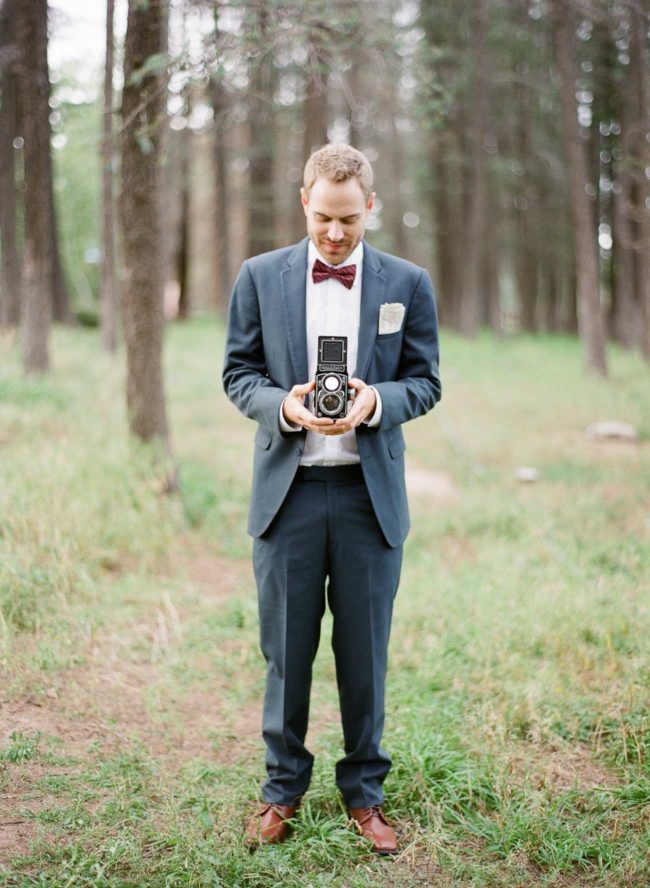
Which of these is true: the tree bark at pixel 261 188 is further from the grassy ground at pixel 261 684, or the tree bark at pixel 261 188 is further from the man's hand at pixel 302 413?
the man's hand at pixel 302 413

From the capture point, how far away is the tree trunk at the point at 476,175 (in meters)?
19.4

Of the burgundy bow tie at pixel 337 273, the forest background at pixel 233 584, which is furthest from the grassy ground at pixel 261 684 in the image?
the burgundy bow tie at pixel 337 273

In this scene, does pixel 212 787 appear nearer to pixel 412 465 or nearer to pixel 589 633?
pixel 589 633

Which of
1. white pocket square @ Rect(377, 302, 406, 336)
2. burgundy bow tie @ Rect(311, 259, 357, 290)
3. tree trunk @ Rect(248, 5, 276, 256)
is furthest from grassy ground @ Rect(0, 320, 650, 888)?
tree trunk @ Rect(248, 5, 276, 256)

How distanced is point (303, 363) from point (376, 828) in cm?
179

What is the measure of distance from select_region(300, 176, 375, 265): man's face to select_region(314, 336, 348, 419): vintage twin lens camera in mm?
349

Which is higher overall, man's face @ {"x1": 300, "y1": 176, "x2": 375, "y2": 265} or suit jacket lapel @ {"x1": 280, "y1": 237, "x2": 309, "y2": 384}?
man's face @ {"x1": 300, "y1": 176, "x2": 375, "y2": 265}

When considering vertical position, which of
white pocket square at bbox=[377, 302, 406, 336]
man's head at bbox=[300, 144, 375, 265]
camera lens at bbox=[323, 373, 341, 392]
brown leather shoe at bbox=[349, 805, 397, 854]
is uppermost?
man's head at bbox=[300, 144, 375, 265]

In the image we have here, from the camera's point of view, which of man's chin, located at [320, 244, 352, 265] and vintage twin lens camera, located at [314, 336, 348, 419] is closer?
vintage twin lens camera, located at [314, 336, 348, 419]

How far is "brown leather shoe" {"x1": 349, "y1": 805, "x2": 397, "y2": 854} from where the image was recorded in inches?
126

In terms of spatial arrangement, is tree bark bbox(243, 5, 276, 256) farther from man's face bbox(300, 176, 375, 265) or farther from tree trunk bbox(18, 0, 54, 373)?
man's face bbox(300, 176, 375, 265)

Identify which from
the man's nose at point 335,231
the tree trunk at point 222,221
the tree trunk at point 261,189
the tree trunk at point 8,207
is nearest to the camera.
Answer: the man's nose at point 335,231

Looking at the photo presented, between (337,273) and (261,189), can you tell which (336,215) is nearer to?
(337,273)

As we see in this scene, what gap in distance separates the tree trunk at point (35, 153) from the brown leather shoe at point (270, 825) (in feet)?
28.9
